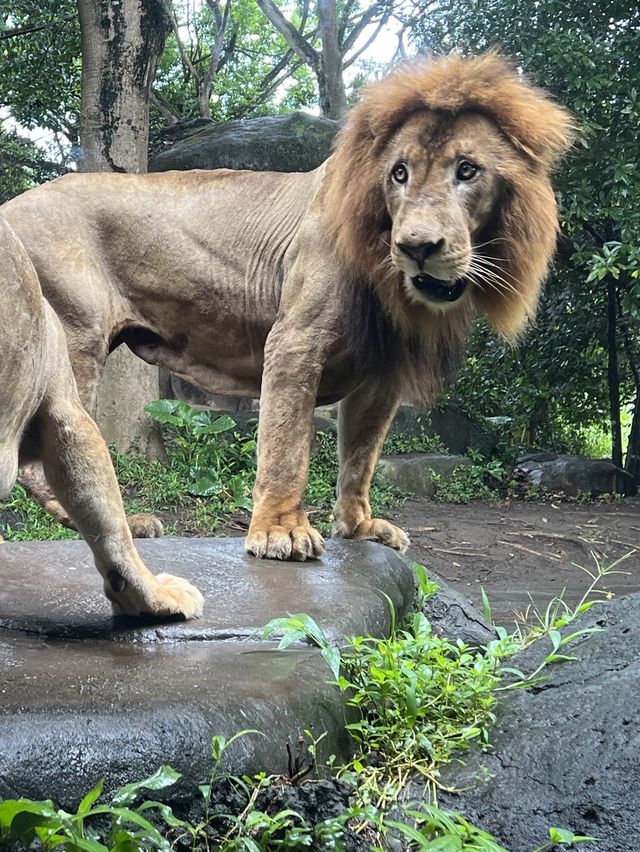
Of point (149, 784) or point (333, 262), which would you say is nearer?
point (149, 784)

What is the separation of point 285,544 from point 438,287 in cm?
117

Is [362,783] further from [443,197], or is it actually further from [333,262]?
[333,262]

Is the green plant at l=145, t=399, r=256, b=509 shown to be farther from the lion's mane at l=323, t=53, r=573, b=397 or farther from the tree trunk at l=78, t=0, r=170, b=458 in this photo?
the lion's mane at l=323, t=53, r=573, b=397

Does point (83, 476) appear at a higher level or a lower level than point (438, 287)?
lower

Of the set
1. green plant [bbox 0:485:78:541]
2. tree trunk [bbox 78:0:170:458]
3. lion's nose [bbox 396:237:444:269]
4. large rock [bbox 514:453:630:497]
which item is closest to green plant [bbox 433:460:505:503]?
large rock [bbox 514:453:630:497]

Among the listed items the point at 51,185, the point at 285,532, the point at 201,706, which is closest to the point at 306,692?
the point at 201,706

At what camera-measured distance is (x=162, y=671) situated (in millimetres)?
2293

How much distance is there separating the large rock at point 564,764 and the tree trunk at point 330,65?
11.2 metres

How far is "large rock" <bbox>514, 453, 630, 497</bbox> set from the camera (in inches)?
374

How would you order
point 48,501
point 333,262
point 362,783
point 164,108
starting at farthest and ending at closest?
point 164,108 → point 48,501 → point 333,262 → point 362,783

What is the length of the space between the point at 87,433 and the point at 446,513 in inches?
243

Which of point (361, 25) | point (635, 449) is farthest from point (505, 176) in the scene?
point (361, 25)

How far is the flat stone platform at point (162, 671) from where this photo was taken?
1785 millimetres

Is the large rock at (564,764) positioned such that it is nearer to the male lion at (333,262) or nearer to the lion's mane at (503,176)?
the male lion at (333,262)
